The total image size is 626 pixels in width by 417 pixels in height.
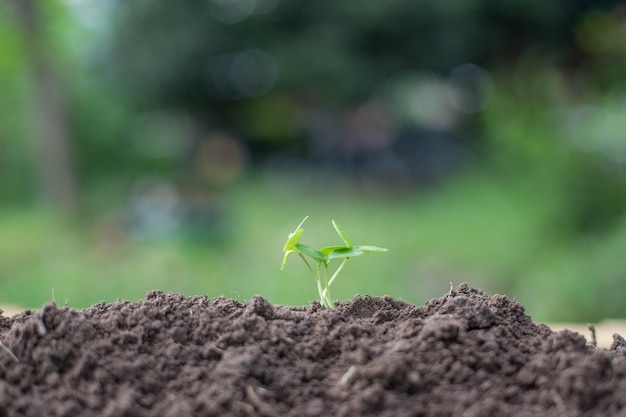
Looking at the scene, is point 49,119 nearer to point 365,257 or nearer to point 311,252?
point 365,257

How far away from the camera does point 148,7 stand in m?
10.1

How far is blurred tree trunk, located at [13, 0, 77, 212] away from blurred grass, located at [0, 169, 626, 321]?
0.35 m

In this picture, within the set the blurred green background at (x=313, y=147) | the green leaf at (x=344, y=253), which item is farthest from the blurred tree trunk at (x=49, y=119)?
the green leaf at (x=344, y=253)

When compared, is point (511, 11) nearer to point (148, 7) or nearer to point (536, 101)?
point (536, 101)

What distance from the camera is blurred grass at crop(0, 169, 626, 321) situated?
14.9ft

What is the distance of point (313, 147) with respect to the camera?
1110cm

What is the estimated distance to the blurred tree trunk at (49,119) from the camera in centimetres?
782

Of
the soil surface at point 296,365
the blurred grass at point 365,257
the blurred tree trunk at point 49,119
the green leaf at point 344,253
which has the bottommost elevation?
the soil surface at point 296,365

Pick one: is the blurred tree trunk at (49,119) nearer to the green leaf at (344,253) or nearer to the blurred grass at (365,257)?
the blurred grass at (365,257)

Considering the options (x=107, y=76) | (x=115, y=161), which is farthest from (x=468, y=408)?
(x=115, y=161)

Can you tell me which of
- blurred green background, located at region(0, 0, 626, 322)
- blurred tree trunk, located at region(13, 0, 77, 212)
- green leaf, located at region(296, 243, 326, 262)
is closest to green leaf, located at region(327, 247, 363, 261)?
green leaf, located at region(296, 243, 326, 262)

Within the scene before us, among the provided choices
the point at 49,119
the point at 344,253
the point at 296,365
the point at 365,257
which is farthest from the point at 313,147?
the point at 296,365

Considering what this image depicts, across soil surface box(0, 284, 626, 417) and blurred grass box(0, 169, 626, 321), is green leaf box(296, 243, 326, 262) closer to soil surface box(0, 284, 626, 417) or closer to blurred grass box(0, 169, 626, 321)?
soil surface box(0, 284, 626, 417)

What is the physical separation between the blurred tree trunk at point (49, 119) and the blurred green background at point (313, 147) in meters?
0.03
